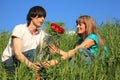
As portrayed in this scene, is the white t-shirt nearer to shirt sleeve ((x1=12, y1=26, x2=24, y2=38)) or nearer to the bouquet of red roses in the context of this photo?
shirt sleeve ((x1=12, y1=26, x2=24, y2=38))

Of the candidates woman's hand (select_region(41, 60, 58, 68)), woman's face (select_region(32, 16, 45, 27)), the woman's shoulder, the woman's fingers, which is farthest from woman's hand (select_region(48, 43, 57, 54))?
the woman's shoulder

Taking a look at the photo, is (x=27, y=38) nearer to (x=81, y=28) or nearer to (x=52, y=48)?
(x=52, y=48)

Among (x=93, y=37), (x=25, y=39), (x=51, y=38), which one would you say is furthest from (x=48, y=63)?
(x=93, y=37)

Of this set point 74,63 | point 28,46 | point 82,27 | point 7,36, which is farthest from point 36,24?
point 7,36

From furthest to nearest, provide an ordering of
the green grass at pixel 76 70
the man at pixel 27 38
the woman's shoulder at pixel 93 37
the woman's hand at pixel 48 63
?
the woman's shoulder at pixel 93 37 < the man at pixel 27 38 < the woman's hand at pixel 48 63 < the green grass at pixel 76 70

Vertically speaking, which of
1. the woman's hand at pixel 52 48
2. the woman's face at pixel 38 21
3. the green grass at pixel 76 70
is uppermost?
the woman's face at pixel 38 21

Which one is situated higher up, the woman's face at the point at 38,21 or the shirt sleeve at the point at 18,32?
the woman's face at the point at 38,21

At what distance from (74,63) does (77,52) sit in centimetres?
11

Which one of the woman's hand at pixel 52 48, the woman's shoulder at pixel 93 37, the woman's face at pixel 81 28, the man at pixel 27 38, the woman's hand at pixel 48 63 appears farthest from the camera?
the woman's face at pixel 81 28

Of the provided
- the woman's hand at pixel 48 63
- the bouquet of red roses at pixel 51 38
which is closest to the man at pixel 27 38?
the bouquet of red roses at pixel 51 38

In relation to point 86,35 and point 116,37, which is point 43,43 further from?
point 116,37

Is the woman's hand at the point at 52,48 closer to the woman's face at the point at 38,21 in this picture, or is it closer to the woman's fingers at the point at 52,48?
the woman's fingers at the point at 52,48

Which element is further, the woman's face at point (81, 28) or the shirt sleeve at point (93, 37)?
the woman's face at point (81, 28)

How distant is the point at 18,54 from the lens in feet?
13.3
